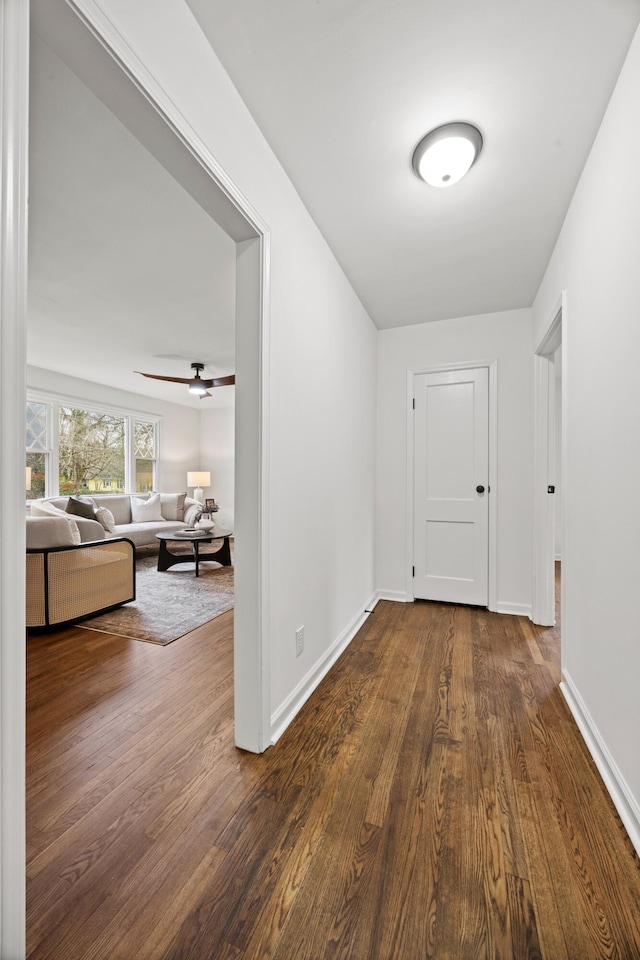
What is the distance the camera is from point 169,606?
353 centimetres

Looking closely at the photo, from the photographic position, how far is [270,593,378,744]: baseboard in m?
1.77

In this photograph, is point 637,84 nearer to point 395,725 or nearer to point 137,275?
point 395,725

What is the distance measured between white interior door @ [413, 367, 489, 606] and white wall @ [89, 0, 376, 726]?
771 millimetres

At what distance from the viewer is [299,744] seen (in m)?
1.70

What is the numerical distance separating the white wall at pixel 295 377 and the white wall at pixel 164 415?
177 inches

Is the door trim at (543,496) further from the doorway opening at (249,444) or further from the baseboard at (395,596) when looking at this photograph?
the doorway opening at (249,444)

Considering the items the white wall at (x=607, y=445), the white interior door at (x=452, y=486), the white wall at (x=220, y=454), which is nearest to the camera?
the white wall at (x=607, y=445)

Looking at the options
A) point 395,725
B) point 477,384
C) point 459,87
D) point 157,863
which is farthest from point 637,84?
point 157,863

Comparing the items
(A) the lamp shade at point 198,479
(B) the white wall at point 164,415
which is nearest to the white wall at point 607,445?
(B) the white wall at point 164,415

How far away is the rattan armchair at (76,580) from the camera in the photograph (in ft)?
9.43

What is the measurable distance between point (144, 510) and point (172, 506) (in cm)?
45

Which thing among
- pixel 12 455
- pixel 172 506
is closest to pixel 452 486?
pixel 12 455

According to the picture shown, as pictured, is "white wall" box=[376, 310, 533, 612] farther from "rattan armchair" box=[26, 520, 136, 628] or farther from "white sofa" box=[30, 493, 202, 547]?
"white sofa" box=[30, 493, 202, 547]

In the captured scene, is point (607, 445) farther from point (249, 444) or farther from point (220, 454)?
point (220, 454)
